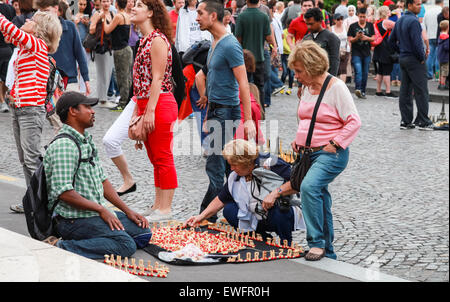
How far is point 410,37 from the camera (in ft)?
39.8

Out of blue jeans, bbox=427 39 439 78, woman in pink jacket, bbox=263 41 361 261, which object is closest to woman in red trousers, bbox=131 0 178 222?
woman in pink jacket, bbox=263 41 361 261

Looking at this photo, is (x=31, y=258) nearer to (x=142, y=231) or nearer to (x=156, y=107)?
(x=142, y=231)

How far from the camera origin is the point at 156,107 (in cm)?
645

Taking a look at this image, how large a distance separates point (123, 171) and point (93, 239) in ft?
7.14

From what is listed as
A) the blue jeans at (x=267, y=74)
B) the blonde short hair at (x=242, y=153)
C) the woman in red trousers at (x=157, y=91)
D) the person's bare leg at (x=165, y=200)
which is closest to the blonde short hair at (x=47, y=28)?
the woman in red trousers at (x=157, y=91)

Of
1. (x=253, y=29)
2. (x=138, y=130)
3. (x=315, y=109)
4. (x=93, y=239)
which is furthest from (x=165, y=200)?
(x=253, y=29)

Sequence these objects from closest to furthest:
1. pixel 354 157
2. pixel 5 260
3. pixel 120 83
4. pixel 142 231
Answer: pixel 5 260, pixel 142 231, pixel 354 157, pixel 120 83

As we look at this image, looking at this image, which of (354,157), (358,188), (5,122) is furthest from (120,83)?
(358,188)

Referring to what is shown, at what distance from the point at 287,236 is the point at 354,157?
4.30m

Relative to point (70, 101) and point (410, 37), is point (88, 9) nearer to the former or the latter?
point (410, 37)

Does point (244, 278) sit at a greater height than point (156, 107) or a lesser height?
lesser

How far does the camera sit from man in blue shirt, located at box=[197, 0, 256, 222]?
638cm

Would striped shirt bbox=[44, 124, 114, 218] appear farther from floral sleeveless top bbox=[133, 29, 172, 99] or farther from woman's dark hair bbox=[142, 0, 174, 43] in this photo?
woman's dark hair bbox=[142, 0, 174, 43]

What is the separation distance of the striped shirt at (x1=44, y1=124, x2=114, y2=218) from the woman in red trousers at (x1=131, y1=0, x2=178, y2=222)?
1.06 m
